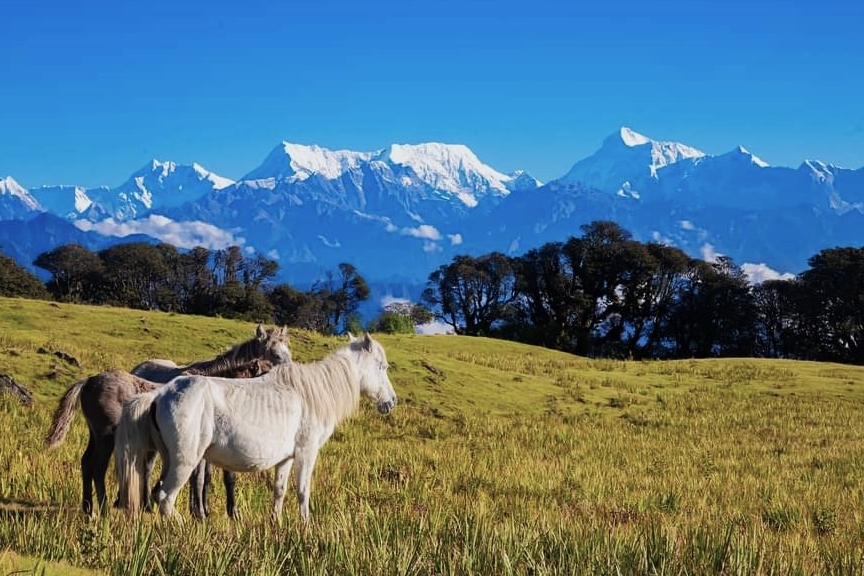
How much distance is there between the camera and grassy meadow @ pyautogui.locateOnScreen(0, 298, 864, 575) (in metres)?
6.14

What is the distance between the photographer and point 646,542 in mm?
6617

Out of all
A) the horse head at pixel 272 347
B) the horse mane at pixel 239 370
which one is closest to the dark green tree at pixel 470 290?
the horse head at pixel 272 347

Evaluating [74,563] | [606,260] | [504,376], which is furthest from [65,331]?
[606,260]

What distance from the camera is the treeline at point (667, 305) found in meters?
72.6

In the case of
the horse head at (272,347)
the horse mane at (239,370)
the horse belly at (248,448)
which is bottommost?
the horse belly at (248,448)

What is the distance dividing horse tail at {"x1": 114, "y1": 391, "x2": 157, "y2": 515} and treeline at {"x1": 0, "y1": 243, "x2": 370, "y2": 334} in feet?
222

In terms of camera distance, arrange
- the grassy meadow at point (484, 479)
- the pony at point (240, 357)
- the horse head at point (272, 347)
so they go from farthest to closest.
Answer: the horse head at point (272, 347) < the pony at point (240, 357) < the grassy meadow at point (484, 479)

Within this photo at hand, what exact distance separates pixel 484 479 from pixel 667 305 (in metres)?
72.7

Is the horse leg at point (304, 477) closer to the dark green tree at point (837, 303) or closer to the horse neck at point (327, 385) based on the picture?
the horse neck at point (327, 385)

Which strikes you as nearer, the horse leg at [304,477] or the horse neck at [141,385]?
the horse leg at [304,477]

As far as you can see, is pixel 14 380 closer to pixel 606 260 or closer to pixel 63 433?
pixel 63 433

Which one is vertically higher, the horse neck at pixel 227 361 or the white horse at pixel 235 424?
the horse neck at pixel 227 361

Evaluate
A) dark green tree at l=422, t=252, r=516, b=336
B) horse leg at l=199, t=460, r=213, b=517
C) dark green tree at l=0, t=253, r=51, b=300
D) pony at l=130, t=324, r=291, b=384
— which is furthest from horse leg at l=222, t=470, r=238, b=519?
dark green tree at l=422, t=252, r=516, b=336

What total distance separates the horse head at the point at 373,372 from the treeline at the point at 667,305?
207ft
